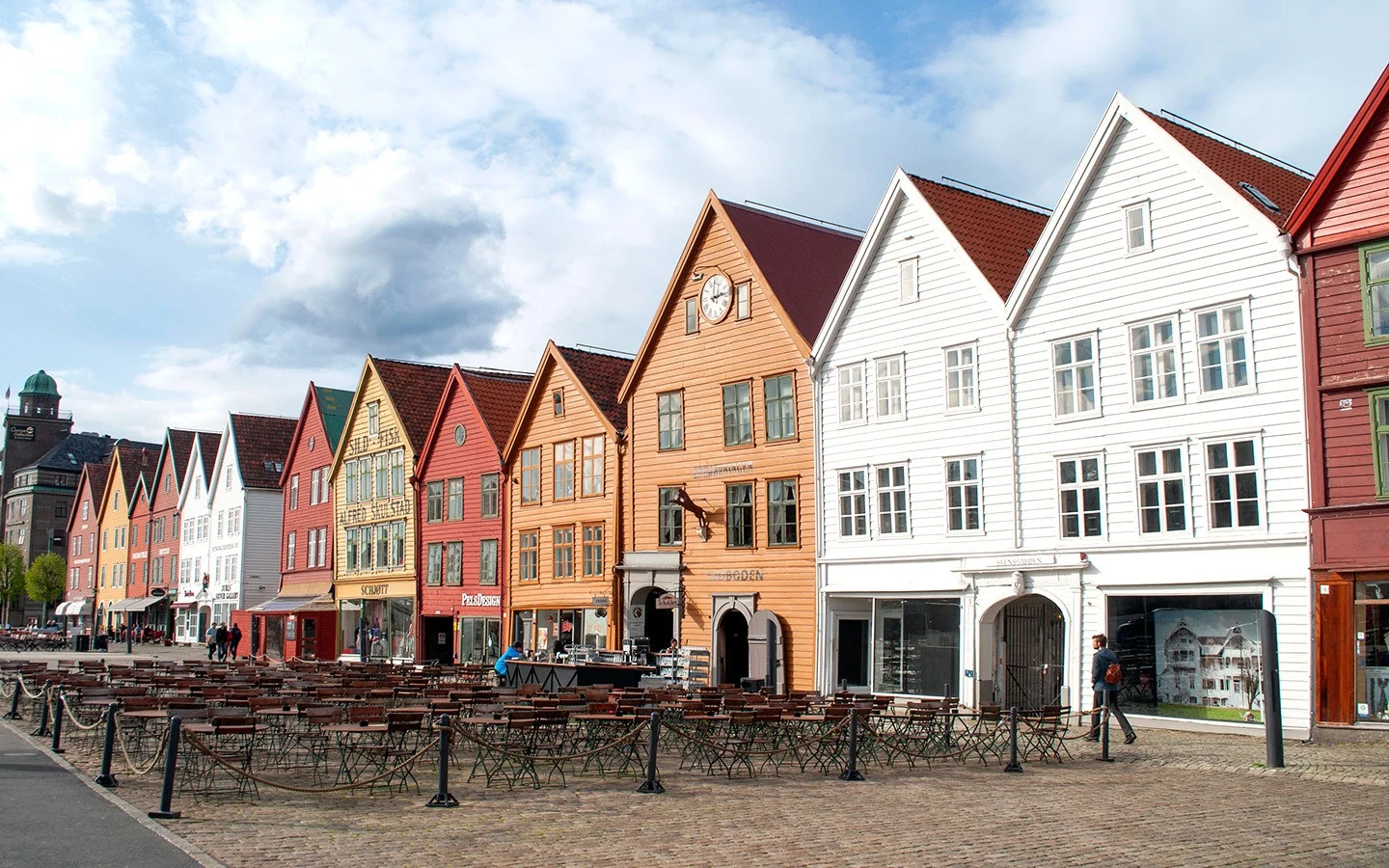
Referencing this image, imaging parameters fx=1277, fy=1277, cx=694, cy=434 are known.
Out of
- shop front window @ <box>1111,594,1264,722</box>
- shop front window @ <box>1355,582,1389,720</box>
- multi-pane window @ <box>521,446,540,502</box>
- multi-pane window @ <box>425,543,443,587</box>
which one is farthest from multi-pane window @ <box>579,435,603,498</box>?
shop front window @ <box>1355,582,1389,720</box>

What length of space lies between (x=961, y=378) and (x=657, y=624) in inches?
513

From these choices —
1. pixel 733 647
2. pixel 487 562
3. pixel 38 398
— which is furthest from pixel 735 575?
pixel 38 398

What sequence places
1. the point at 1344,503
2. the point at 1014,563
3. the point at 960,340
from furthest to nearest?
the point at 960,340 → the point at 1014,563 → the point at 1344,503

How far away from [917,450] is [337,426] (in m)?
34.1

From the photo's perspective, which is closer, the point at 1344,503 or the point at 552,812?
the point at 552,812

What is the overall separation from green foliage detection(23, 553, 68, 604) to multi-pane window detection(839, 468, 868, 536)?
79.8 metres

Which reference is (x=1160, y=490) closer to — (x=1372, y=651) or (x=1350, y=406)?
(x=1350, y=406)

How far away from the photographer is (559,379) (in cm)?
3997

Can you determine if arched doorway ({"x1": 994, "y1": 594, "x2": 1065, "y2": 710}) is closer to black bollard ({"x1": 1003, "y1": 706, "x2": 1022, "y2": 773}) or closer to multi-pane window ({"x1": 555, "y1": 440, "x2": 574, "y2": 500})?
black bollard ({"x1": 1003, "y1": 706, "x2": 1022, "y2": 773})

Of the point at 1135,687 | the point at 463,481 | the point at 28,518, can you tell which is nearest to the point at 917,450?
the point at 1135,687

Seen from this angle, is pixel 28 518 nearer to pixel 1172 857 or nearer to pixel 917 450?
pixel 917 450

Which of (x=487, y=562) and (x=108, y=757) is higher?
(x=487, y=562)

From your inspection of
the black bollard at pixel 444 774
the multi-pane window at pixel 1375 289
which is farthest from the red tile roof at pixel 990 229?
the black bollard at pixel 444 774

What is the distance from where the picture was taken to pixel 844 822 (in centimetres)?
1262
